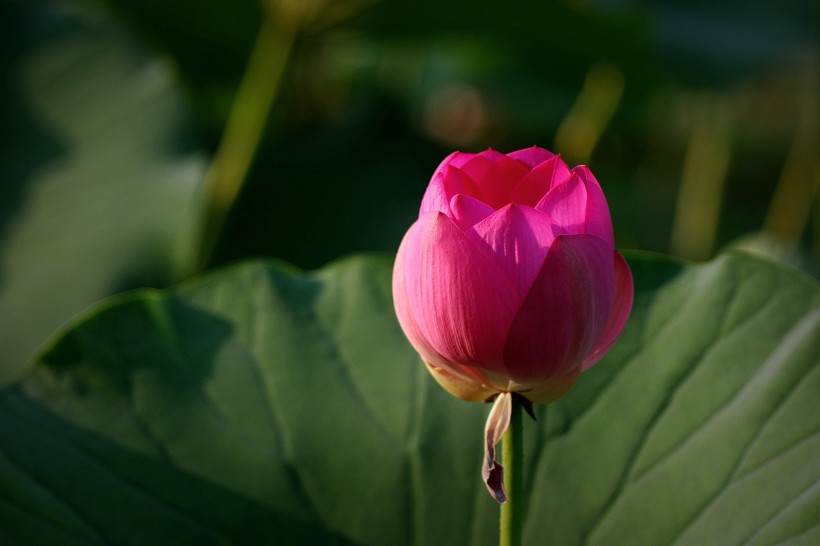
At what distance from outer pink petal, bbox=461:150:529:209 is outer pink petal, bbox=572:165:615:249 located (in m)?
0.04

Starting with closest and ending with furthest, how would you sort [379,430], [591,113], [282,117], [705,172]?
1. [379,430]
2. [282,117]
3. [591,113]
4. [705,172]

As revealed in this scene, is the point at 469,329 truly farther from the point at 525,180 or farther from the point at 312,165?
the point at 312,165

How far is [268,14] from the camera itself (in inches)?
53.7

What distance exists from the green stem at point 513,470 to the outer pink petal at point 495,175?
95mm

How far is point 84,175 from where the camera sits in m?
1.05

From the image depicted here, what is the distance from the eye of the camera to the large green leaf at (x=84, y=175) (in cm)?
100

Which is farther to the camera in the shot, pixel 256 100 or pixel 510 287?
pixel 256 100

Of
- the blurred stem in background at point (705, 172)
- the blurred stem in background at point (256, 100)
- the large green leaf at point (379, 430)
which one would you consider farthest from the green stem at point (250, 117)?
the blurred stem in background at point (705, 172)

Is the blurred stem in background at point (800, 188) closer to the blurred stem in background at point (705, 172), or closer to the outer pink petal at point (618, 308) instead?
the blurred stem in background at point (705, 172)

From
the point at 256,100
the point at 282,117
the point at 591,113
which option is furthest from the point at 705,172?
the point at 256,100

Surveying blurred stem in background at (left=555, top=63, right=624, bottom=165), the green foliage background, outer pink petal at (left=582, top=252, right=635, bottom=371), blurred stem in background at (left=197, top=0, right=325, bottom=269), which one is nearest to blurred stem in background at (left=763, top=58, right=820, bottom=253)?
the green foliage background

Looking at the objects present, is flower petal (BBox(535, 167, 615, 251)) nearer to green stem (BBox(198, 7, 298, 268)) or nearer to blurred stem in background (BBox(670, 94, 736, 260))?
green stem (BBox(198, 7, 298, 268))

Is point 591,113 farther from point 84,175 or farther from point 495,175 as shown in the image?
point 495,175

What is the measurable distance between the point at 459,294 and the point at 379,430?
0.84 feet
